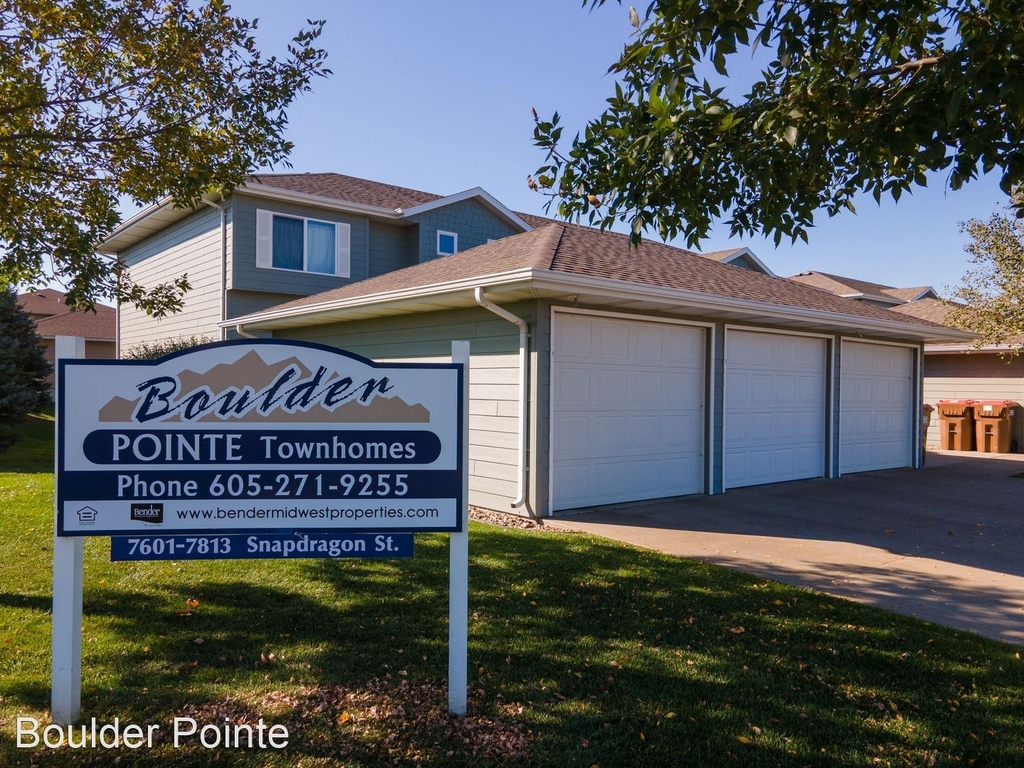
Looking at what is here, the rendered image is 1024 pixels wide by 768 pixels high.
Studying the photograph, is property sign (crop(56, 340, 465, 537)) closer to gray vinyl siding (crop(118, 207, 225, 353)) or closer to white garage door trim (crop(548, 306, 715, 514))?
white garage door trim (crop(548, 306, 715, 514))

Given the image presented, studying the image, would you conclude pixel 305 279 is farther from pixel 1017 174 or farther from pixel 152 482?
pixel 1017 174

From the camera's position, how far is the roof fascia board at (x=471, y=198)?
58.7ft

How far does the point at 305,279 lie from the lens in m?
16.7

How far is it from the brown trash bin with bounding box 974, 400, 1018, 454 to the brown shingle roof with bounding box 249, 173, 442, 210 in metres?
14.8

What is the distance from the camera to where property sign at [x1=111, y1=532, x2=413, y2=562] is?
12.3 ft

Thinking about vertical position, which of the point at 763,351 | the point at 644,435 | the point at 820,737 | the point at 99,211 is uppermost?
the point at 99,211

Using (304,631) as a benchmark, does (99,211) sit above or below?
above

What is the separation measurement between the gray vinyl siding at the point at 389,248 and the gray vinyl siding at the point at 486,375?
7.34 m

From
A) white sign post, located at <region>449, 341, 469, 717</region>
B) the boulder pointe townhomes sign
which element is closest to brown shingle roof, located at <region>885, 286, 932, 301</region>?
white sign post, located at <region>449, 341, 469, 717</region>

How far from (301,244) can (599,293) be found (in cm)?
1014

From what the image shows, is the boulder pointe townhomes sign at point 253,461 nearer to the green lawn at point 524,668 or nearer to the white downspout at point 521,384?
the green lawn at point 524,668

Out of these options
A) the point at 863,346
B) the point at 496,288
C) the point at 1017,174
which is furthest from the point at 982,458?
the point at 1017,174

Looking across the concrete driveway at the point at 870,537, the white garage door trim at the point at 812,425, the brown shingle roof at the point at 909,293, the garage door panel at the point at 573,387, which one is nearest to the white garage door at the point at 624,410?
A: the garage door panel at the point at 573,387

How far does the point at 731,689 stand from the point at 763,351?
27.0ft
